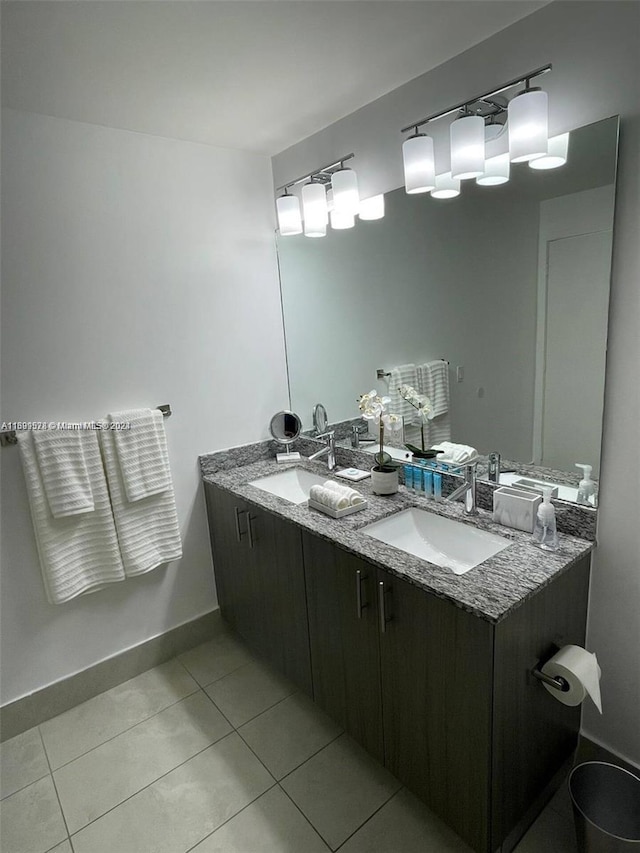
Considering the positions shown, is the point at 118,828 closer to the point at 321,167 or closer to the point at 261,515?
the point at 261,515

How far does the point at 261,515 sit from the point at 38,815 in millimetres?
1217

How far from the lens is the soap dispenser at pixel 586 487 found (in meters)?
1.47

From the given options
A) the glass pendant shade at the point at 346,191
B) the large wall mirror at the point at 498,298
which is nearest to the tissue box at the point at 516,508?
the large wall mirror at the point at 498,298

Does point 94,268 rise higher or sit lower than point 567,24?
lower

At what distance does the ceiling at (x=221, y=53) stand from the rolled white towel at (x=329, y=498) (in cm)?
142

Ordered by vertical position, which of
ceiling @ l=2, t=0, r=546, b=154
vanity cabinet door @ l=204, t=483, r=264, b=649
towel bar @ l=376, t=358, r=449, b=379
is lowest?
vanity cabinet door @ l=204, t=483, r=264, b=649

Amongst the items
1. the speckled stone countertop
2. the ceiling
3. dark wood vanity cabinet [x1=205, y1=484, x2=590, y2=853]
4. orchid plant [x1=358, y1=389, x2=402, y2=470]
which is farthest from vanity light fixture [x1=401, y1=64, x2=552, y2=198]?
dark wood vanity cabinet [x1=205, y1=484, x2=590, y2=853]

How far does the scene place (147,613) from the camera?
2270 millimetres

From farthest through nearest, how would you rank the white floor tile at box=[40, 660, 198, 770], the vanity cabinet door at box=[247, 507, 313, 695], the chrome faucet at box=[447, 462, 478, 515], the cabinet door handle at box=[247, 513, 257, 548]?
1. the cabinet door handle at box=[247, 513, 257, 548]
2. the white floor tile at box=[40, 660, 198, 770]
3. the vanity cabinet door at box=[247, 507, 313, 695]
4. the chrome faucet at box=[447, 462, 478, 515]

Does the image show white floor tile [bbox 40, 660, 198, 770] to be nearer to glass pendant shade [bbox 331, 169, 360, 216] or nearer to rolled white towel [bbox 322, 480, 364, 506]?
rolled white towel [bbox 322, 480, 364, 506]

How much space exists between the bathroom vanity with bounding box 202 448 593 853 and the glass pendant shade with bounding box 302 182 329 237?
47.7 inches

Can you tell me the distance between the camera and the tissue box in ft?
5.03

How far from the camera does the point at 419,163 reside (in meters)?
1.65

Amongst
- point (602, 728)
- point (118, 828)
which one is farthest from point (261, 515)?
point (602, 728)
